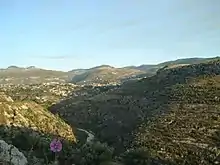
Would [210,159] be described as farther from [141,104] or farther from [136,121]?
[141,104]

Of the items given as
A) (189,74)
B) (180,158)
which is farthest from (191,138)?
(189,74)

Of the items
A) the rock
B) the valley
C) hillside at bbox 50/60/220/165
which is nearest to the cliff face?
the valley

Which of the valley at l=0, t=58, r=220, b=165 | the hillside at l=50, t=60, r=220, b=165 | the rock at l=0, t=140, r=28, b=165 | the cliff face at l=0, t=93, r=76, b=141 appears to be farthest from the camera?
the cliff face at l=0, t=93, r=76, b=141

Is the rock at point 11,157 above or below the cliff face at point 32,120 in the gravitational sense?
above

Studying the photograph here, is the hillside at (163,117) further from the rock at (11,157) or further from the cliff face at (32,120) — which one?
the rock at (11,157)

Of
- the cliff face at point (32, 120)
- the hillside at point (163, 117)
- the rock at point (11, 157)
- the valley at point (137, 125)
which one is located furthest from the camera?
the cliff face at point (32, 120)

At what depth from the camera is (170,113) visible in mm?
99875

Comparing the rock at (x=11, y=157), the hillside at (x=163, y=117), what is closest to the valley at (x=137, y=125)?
the hillside at (x=163, y=117)

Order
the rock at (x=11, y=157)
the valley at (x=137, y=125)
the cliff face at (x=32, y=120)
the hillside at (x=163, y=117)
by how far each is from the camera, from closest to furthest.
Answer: the rock at (x=11, y=157) → the valley at (x=137, y=125) → the hillside at (x=163, y=117) → the cliff face at (x=32, y=120)

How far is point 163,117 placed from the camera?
316 ft

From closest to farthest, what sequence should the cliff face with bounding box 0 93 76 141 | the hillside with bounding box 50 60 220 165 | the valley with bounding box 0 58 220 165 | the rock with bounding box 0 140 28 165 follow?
the rock with bounding box 0 140 28 165
the valley with bounding box 0 58 220 165
the hillside with bounding box 50 60 220 165
the cliff face with bounding box 0 93 76 141

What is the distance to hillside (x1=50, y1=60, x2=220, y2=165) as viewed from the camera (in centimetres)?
6988

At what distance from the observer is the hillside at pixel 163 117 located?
6988cm

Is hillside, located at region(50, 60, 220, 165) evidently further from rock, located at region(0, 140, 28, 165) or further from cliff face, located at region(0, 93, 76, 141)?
rock, located at region(0, 140, 28, 165)
